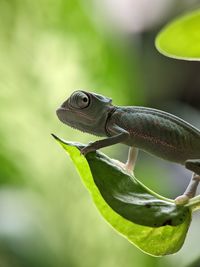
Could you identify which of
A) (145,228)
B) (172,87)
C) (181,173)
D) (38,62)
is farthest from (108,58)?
(145,228)

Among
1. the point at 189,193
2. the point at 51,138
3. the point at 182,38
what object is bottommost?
the point at 51,138

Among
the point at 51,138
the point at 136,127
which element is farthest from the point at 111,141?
the point at 51,138

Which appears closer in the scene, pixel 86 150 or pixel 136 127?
pixel 86 150

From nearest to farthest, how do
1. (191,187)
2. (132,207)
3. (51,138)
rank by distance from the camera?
(132,207)
(191,187)
(51,138)

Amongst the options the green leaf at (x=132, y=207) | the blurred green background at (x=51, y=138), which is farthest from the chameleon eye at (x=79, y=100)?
the blurred green background at (x=51, y=138)

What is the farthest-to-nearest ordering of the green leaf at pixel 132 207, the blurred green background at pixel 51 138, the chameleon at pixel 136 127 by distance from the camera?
the blurred green background at pixel 51 138 → the chameleon at pixel 136 127 → the green leaf at pixel 132 207

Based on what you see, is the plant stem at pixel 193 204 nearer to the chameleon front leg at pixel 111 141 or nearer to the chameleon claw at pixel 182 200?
the chameleon claw at pixel 182 200

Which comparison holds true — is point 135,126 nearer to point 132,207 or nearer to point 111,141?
point 111,141
